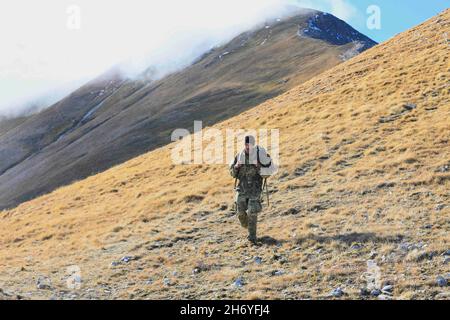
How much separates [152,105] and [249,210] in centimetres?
8983

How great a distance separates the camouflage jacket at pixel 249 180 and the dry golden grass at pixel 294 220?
1.35 metres

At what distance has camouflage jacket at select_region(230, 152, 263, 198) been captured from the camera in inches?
594

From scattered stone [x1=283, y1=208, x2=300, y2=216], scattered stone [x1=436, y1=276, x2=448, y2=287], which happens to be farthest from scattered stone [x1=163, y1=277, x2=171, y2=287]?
scattered stone [x1=436, y1=276, x2=448, y2=287]

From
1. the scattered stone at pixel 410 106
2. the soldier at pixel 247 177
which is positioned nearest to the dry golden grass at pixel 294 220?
the scattered stone at pixel 410 106

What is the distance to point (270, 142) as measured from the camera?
28547 mm

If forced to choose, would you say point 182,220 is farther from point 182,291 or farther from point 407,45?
point 407,45

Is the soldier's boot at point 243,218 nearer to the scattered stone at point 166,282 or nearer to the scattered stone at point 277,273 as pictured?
the scattered stone at point 277,273

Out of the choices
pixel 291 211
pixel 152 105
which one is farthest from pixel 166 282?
pixel 152 105

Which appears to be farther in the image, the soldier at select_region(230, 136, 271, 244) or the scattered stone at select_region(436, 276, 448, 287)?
the soldier at select_region(230, 136, 271, 244)

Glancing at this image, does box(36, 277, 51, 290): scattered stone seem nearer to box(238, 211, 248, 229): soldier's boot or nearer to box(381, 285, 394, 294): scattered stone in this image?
box(238, 211, 248, 229): soldier's boot

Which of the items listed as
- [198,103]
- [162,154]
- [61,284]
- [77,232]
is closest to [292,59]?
[198,103]

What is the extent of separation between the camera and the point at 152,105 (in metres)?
103

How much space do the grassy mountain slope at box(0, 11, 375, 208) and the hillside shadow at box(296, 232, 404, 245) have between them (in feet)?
176

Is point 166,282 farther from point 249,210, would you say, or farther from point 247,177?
point 247,177
